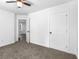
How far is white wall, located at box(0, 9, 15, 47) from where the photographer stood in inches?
191

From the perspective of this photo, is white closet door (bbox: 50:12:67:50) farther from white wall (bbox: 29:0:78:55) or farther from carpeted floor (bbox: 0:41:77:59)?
carpeted floor (bbox: 0:41:77:59)

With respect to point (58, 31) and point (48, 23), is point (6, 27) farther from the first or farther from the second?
point (58, 31)

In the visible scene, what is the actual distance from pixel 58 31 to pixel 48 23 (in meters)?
0.86

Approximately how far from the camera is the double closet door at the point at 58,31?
147 inches

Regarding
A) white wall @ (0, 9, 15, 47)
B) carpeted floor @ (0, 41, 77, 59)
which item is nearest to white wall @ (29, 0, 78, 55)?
carpeted floor @ (0, 41, 77, 59)

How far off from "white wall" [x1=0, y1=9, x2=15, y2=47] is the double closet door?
303cm

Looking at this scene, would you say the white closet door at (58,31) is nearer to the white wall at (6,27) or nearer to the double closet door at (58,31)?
the double closet door at (58,31)

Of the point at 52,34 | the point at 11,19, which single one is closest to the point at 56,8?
the point at 52,34

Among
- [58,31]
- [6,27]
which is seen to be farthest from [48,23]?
[6,27]

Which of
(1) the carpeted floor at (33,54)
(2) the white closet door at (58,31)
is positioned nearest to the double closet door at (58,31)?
(2) the white closet door at (58,31)

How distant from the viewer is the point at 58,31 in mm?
4031

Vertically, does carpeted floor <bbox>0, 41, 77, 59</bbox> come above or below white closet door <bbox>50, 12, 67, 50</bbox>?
below

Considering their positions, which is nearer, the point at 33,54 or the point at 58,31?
the point at 33,54

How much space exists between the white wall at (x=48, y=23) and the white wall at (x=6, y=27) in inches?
59.9
